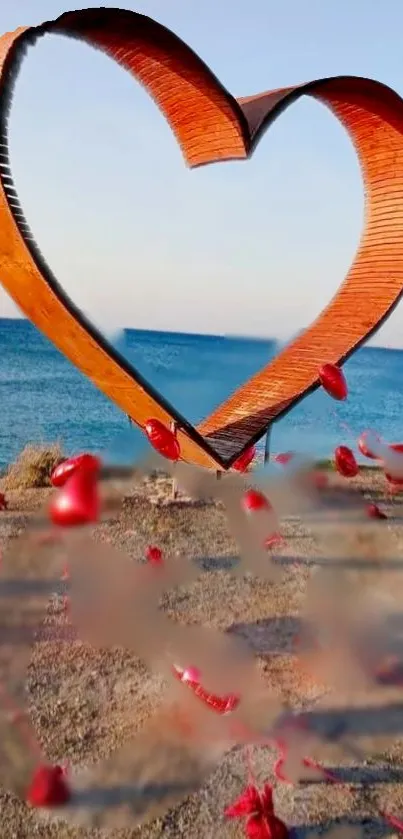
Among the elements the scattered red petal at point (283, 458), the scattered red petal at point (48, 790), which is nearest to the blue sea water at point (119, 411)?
the scattered red petal at point (283, 458)

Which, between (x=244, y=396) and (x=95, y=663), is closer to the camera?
(x=95, y=663)

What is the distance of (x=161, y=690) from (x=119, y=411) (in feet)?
58.5

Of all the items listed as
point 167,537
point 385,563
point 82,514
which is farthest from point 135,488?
A: point 82,514

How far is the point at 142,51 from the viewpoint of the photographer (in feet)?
13.7

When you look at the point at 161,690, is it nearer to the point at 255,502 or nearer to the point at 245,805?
the point at 245,805

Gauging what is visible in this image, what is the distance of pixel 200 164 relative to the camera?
4.51 metres

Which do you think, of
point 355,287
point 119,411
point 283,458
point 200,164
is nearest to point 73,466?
point 200,164

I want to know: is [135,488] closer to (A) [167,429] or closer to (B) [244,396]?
(B) [244,396]

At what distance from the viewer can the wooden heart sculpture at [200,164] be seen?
3871 millimetres

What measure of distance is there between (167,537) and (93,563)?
2.59 feet

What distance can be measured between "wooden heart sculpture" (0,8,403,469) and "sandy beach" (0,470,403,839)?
1013 mm

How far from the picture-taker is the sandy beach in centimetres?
299

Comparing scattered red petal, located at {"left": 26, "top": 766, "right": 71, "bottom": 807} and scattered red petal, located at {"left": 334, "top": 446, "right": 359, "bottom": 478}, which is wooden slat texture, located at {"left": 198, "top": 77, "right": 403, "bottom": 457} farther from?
scattered red petal, located at {"left": 334, "top": 446, "right": 359, "bottom": 478}

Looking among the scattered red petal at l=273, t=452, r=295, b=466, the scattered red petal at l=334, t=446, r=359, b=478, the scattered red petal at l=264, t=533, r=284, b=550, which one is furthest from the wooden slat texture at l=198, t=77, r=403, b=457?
the scattered red petal at l=273, t=452, r=295, b=466
